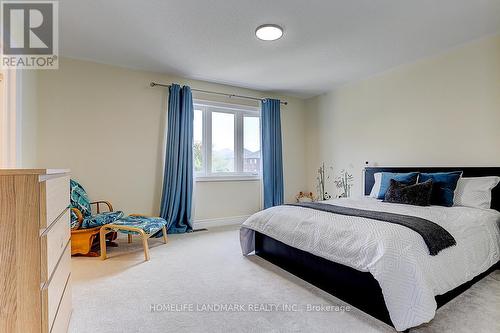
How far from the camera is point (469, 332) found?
5.23 ft

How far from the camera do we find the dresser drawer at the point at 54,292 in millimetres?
1074

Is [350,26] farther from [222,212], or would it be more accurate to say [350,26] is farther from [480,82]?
[222,212]

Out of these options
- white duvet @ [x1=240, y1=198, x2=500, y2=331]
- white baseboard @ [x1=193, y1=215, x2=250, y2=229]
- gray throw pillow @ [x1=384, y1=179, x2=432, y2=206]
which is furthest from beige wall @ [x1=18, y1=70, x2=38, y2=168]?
gray throw pillow @ [x1=384, y1=179, x2=432, y2=206]

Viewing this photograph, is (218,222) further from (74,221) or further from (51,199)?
(51,199)

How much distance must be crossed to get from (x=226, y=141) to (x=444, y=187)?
10.4 ft

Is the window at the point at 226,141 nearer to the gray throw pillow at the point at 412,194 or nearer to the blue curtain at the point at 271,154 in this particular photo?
the blue curtain at the point at 271,154

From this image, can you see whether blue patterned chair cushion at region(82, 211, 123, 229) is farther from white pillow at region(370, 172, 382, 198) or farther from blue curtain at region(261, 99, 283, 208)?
white pillow at region(370, 172, 382, 198)

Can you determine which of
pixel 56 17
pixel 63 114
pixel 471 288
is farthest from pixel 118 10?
pixel 471 288

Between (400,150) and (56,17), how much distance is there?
4330 mm

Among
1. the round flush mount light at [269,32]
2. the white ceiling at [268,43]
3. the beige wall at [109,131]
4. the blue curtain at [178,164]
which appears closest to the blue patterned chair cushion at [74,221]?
the beige wall at [109,131]

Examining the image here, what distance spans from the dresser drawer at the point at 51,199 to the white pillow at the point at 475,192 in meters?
3.46

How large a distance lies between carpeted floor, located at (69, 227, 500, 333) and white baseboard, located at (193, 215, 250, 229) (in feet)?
4.56

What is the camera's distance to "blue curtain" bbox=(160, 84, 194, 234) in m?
3.92

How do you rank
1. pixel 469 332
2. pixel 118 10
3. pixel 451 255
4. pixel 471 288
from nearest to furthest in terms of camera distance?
pixel 469 332
pixel 451 255
pixel 471 288
pixel 118 10
